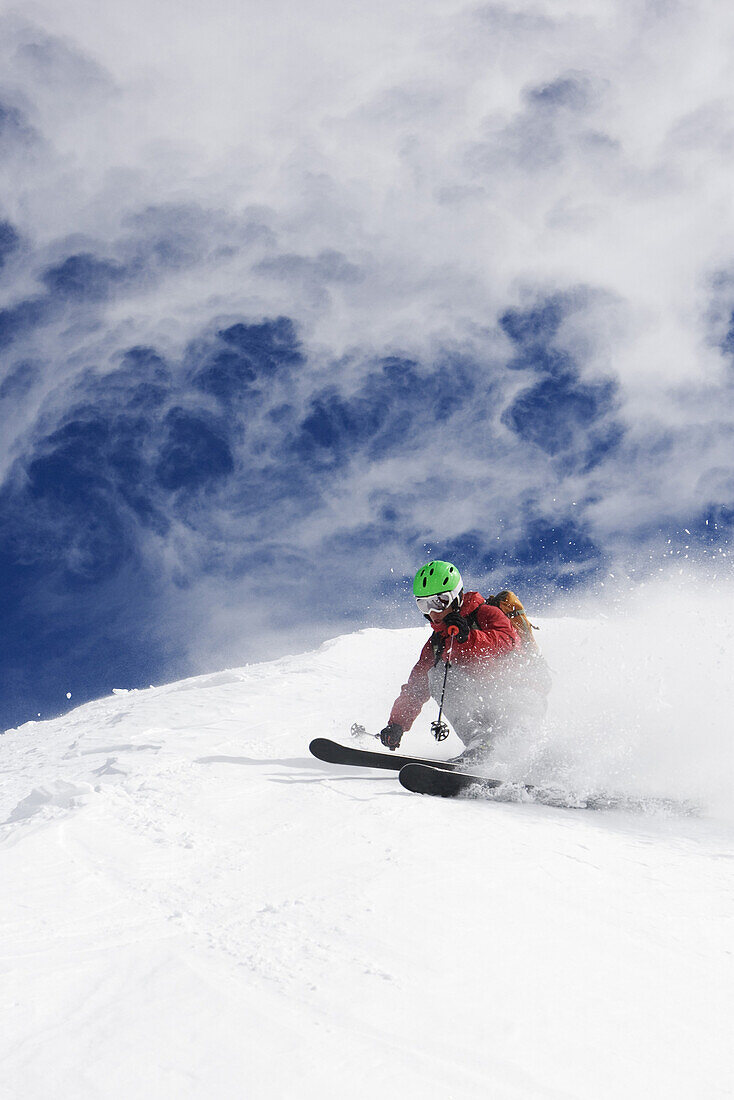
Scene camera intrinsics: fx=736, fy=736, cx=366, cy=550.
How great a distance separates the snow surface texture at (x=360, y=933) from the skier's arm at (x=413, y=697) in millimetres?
735

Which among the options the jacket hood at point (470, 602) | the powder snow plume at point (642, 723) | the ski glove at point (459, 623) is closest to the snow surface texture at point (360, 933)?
the powder snow plume at point (642, 723)

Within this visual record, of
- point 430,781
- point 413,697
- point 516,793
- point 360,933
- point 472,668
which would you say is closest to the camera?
point 360,933

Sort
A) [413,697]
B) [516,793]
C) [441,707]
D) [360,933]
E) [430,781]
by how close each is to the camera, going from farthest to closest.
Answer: [413,697] → [441,707] → [516,793] → [430,781] → [360,933]

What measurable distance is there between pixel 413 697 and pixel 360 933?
4103 millimetres

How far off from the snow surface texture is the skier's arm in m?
0.74

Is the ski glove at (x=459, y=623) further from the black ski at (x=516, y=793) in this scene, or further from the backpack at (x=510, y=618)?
the black ski at (x=516, y=793)

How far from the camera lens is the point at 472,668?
7.21m

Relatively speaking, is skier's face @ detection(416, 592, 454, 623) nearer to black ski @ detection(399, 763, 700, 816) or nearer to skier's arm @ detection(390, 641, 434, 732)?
skier's arm @ detection(390, 641, 434, 732)

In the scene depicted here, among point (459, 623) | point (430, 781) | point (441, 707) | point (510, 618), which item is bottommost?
point (430, 781)

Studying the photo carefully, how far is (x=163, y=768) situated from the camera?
20.7 feet

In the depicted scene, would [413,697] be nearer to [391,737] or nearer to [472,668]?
[391,737]

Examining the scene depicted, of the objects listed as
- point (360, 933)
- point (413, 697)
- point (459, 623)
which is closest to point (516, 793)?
point (413, 697)

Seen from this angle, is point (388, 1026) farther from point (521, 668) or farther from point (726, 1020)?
point (521, 668)

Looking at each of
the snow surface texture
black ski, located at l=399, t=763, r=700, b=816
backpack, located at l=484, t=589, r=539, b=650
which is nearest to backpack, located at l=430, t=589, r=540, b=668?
backpack, located at l=484, t=589, r=539, b=650
